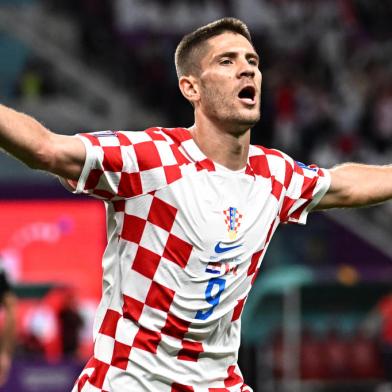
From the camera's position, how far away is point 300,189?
15.6 ft

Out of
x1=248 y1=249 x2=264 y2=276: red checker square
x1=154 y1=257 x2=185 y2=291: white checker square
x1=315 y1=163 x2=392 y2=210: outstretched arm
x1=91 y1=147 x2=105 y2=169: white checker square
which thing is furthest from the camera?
x1=315 y1=163 x2=392 y2=210: outstretched arm

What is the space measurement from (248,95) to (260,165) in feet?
1.03

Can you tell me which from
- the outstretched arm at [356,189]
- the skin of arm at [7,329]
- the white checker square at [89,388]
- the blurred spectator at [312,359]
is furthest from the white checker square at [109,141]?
the blurred spectator at [312,359]

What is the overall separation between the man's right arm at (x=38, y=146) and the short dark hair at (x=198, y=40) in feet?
2.44

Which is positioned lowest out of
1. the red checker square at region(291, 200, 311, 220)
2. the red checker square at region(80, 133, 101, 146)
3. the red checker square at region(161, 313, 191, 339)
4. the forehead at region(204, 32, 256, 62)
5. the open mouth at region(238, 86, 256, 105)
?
the red checker square at region(161, 313, 191, 339)

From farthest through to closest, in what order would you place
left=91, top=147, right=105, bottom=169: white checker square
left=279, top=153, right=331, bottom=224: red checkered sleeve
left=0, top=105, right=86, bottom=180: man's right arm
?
left=279, top=153, right=331, bottom=224: red checkered sleeve, left=91, top=147, right=105, bottom=169: white checker square, left=0, top=105, right=86, bottom=180: man's right arm

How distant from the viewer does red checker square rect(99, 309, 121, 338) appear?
4.27m

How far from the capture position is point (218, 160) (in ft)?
14.6

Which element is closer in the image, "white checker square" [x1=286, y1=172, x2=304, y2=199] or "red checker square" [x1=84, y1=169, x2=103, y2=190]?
"red checker square" [x1=84, y1=169, x2=103, y2=190]

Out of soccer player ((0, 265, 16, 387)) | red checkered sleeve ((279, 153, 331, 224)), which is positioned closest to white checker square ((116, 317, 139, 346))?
red checkered sleeve ((279, 153, 331, 224))

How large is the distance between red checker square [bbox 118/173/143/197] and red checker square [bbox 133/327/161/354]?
0.50m

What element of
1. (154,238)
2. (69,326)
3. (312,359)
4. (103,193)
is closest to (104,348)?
(154,238)

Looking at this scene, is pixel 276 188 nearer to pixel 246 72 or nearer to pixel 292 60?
pixel 246 72

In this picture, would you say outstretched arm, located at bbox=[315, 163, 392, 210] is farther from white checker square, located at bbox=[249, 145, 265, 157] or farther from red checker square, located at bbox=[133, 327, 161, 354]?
red checker square, located at bbox=[133, 327, 161, 354]
